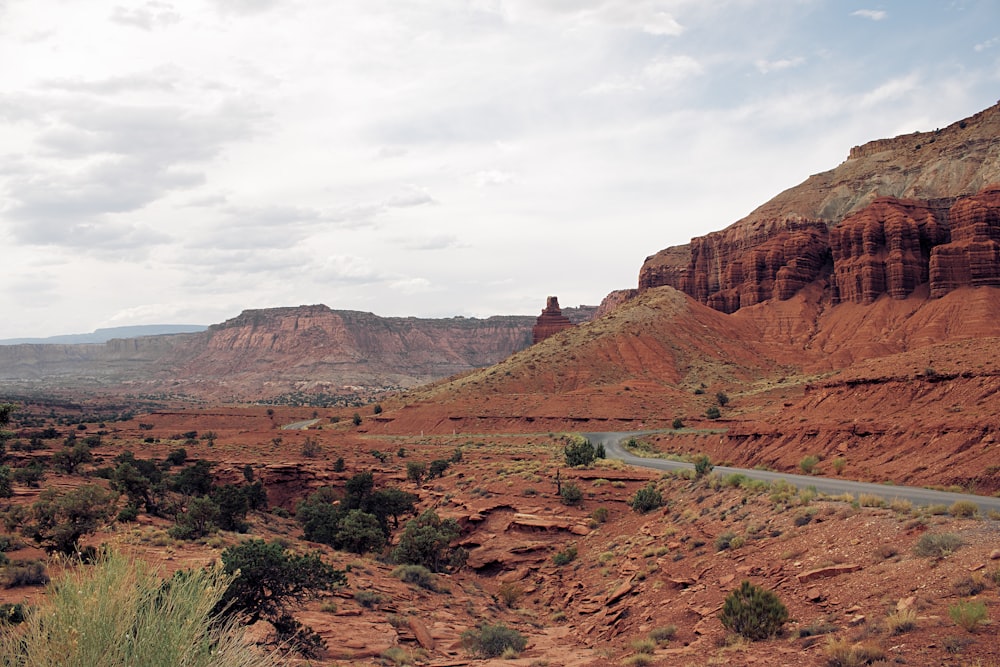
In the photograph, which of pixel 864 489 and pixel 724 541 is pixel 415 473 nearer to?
pixel 724 541

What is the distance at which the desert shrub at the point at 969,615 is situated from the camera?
28.6 feet

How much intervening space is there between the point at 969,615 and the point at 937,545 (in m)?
3.40

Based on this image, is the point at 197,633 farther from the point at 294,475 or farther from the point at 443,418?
the point at 443,418

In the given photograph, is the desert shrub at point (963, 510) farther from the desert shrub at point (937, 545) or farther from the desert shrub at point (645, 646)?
the desert shrub at point (645, 646)

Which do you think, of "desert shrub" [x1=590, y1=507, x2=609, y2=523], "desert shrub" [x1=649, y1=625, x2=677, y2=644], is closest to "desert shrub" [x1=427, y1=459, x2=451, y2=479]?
"desert shrub" [x1=590, y1=507, x2=609, y2=523]

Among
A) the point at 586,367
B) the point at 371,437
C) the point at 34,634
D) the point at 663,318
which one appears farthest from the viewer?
the point at 663,318

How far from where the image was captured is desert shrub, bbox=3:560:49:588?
1573 centimetres

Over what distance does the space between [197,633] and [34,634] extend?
5.01 ft

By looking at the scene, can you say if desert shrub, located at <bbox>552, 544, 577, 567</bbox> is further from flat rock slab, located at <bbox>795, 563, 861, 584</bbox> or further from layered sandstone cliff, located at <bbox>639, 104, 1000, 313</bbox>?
layered sandstone cliff, located at <bbox>639, 104, 1000, 313</bbox>

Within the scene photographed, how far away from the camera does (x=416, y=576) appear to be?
71.7ft

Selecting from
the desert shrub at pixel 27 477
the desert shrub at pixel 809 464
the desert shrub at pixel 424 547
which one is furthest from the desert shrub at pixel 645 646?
the desert shrub at pixel 27 477

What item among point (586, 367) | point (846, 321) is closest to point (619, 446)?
point (586, 367)

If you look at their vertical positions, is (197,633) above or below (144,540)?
above

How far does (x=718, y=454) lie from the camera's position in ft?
125
